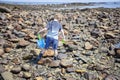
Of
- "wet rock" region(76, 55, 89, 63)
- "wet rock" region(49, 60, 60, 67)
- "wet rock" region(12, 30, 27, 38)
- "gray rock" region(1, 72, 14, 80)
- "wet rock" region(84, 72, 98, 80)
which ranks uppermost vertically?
"wet rock" region(12, 30, 27, 38)

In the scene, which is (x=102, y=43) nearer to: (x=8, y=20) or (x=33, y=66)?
(x=33, y=66)

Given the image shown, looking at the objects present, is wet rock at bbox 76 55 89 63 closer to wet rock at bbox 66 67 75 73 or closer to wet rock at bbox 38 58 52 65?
wet rock at bbox 66 67 75 73

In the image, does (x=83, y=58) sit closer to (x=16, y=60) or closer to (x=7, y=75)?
(x=16, y=60)

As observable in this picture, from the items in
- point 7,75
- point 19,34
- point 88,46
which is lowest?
point 88,46

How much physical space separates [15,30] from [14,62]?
5193 mm

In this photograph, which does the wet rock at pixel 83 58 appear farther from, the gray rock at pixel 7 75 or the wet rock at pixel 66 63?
the gray rock at pixel 7 75

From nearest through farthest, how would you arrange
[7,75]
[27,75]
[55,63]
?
1. [7,75]
2. [27,75]
3. [55,63]

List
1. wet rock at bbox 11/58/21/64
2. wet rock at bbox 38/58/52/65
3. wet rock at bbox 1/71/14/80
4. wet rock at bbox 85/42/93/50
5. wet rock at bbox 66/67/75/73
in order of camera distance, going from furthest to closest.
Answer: wet rock at bbox 85/42/93/50
wet rock at bbox 11/58/21/64
wet rock at bbox 38/58/52/65
wet rock at bbox 66/67/75/73
wet rock at bbox 1/71/14/80

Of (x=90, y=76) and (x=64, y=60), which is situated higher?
(x=64, y=60)

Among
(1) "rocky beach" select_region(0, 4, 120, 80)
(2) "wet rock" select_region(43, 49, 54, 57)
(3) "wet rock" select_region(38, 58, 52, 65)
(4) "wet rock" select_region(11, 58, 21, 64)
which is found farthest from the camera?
(2) "wet rock" select_region(43, 49, 54, 57)

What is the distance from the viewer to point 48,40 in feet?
29.2

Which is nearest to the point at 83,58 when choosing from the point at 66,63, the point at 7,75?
the point at 66,63

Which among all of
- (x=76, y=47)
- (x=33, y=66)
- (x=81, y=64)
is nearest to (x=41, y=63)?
(x=33, y=66)

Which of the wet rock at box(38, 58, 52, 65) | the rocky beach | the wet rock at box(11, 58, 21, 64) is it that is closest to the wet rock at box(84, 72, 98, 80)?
the rocky beach
